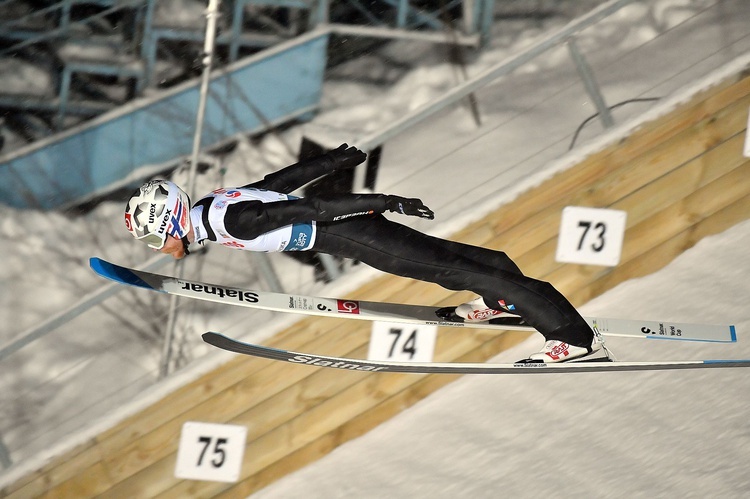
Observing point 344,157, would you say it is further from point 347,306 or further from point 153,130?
point 153,130

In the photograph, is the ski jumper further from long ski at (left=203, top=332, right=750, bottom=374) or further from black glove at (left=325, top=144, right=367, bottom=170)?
long ski at (left=203, top=332, right=750, bottom=374)

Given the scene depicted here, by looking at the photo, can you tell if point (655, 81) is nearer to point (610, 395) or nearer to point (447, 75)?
point (447, 75)

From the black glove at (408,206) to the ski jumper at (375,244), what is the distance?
69 millimetres

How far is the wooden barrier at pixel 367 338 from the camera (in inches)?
201

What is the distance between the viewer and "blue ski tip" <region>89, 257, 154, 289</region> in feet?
13.7

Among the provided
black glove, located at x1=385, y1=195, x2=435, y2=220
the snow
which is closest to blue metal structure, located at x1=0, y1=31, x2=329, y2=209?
the snow

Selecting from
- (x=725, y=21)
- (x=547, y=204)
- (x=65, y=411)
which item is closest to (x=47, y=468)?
(x=65, y=411)

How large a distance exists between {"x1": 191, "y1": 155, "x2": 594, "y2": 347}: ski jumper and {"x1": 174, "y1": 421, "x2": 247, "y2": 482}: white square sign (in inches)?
62.5

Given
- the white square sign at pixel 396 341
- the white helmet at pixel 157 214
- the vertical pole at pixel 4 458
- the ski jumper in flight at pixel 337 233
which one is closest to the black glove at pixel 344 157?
the ski jumper in flight at pixel 337 233

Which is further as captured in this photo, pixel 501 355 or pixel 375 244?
pixel 501 355

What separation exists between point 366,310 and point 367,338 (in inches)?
22.4

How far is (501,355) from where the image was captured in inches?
213

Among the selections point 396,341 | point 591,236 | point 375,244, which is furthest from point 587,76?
point 375,244

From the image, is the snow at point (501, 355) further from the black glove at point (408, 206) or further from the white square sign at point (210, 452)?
the black glove at point (408, 206)
